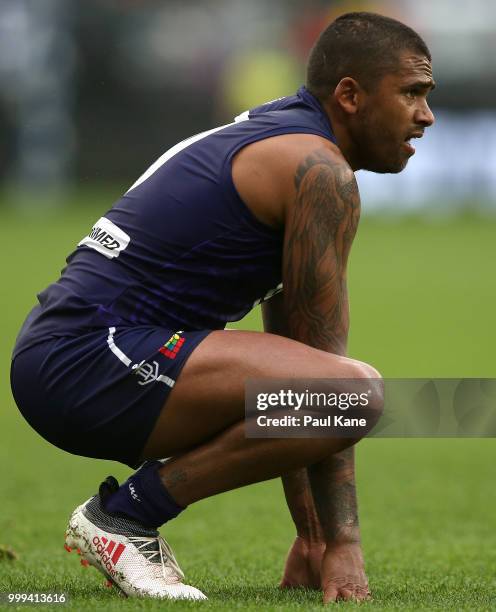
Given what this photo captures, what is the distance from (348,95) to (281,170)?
0.41 meters

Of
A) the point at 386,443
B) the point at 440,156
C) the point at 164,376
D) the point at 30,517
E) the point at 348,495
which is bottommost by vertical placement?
the point at 440,156

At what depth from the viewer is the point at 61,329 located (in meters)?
3.97

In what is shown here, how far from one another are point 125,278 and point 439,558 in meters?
1.71

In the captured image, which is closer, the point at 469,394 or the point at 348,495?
the point at 348,495

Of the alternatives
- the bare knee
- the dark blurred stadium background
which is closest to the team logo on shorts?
the bare knee

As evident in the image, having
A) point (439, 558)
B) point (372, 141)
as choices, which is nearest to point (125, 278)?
point (372, 141)

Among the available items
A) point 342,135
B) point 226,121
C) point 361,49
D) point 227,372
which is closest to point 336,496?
point 227,372

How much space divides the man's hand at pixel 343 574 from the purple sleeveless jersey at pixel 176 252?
79 cm

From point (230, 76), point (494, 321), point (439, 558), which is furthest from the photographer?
point (230, 76)

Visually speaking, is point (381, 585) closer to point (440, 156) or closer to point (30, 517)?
point (30, 517)

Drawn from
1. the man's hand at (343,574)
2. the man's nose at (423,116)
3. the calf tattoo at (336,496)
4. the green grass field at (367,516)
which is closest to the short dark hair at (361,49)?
the man's nose at (423,116)

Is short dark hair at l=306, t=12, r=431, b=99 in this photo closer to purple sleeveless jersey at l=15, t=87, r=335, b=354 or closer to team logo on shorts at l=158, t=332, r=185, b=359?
purple sleeveless jersey at l=15, t=87, r=335, b=354

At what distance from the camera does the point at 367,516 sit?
602 centimetres

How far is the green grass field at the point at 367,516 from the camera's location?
13.6 ft
